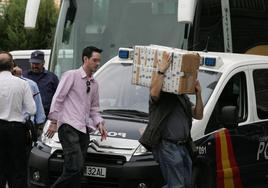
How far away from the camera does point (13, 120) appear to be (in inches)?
295

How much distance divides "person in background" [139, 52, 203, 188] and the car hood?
0.45 m

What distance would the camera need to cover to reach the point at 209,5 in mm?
10773

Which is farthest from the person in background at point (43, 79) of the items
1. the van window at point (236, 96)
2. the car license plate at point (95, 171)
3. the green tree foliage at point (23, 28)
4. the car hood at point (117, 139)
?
the green tree foliage at point (23, 28)

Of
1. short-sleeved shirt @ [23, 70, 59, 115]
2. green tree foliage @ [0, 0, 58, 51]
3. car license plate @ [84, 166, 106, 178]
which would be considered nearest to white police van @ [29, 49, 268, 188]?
car license plate @ [84, 166, 106, 178]

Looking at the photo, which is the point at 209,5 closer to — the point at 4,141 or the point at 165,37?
the point at 165,37

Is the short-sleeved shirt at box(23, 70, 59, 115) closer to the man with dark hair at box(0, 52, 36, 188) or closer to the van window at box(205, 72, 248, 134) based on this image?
the man with dark hair at box(0, 52, 36, 188)

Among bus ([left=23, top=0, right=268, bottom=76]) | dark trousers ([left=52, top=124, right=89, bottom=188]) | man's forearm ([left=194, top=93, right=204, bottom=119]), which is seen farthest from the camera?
bus ([left=23, top=0, right=268, bottom=76])

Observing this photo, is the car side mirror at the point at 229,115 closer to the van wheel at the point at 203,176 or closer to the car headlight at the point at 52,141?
the van wheel at the point at 203,176

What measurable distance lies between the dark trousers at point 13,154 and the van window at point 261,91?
267cm

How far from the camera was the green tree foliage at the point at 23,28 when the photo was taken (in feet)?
96.3

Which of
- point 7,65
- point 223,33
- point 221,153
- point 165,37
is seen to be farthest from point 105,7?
point 221,153

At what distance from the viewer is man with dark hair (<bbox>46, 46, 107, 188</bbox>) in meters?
7.07

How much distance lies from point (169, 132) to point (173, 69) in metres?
0.58

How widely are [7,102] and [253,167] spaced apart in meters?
2.79
